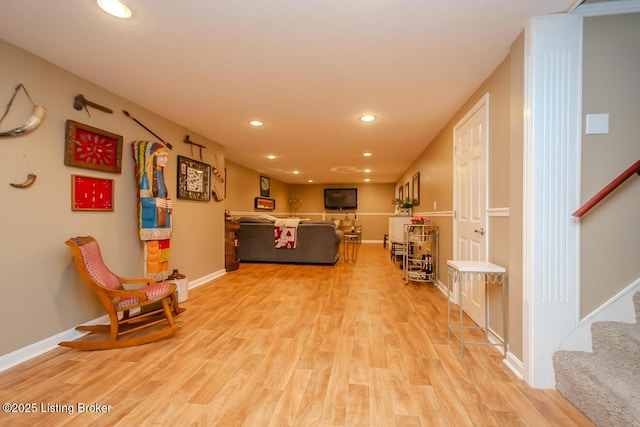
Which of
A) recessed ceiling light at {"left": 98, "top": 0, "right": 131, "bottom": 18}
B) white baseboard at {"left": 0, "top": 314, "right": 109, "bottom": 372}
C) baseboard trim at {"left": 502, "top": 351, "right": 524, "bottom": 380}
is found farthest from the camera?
white baseboard at {"left": 0, "top": 314, "right": 109, "bottom": 372}

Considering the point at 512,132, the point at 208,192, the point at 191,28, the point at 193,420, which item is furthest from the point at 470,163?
the point at 208,192

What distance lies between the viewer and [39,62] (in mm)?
2031

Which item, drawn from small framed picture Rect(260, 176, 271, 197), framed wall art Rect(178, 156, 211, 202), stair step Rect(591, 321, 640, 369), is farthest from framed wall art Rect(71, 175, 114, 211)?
small framed picture Rect(260, 176, 271, 197)

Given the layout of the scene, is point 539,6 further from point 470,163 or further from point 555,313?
point 555,313

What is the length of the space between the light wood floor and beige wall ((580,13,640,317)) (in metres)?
0.79

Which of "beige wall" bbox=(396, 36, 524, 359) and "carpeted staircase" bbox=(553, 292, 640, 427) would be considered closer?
"carpeted staircase" bbox=(553, 292, 640, 427)

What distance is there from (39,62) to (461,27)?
304 centimetres

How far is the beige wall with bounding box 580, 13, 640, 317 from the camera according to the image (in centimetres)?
153

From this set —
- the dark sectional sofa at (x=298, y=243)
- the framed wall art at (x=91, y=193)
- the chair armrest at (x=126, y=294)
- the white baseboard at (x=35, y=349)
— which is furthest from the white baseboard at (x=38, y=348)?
the dark sectional sofa at (x=298, y=243)

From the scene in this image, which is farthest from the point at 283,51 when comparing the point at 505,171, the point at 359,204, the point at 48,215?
the point at 359,204

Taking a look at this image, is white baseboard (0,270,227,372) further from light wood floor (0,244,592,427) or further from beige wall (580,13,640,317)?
beige wall (580,13,640,317)

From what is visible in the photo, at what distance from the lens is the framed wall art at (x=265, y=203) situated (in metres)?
7.40

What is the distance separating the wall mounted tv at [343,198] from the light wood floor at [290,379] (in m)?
7.21

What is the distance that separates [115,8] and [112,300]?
2064 mm
